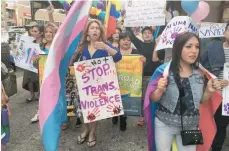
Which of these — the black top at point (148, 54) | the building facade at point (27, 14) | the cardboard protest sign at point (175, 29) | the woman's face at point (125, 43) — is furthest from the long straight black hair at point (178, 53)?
the building facade at point (27, 14)

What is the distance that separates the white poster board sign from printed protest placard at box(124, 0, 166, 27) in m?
1.72

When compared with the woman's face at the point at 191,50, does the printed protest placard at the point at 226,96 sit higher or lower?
lower

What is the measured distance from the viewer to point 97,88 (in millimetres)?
3383

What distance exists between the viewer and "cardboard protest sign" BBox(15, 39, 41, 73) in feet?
16.1

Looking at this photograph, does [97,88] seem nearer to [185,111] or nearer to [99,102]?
[99,102]

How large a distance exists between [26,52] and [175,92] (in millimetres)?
3450

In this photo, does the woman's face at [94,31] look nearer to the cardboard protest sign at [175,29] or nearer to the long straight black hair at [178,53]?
the cardboard protest sign at [175,29]

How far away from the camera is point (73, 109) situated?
3803 mm

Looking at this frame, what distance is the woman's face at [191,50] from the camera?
2379 millimetres

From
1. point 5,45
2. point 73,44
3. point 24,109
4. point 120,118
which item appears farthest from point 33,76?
point 73,44

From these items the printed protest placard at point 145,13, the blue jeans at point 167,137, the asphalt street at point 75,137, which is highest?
the printed protest placard at point 145,13

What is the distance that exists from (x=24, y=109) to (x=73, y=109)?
190 cm

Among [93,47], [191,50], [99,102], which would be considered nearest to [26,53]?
[93,47]

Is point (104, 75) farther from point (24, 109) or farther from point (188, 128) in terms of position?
point (24, 109)
